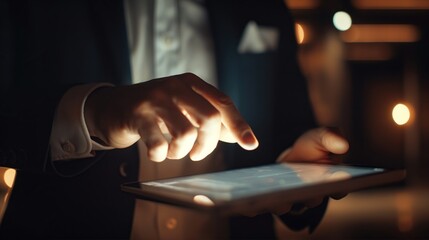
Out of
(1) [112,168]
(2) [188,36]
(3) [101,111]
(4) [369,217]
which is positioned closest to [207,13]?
(2) [188,36]

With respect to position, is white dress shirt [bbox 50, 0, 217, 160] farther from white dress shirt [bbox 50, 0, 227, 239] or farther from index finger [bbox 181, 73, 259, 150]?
index finger [bbox 181, 73, 259, 150]

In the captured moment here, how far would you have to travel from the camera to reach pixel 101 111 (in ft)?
1.84

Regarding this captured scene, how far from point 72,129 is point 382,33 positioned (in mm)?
2964

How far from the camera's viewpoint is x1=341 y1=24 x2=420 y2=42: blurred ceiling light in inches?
121

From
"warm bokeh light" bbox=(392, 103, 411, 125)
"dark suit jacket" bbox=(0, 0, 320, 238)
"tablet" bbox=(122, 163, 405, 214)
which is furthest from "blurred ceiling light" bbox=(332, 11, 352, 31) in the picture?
"tablet" bbox=(122, 163, 405, 214)

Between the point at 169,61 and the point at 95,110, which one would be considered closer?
the point at 95,110

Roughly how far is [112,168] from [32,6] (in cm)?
34

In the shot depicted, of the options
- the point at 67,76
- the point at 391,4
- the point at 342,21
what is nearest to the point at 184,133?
the point at 67,76

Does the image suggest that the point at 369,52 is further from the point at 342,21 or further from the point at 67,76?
the point at 67,76

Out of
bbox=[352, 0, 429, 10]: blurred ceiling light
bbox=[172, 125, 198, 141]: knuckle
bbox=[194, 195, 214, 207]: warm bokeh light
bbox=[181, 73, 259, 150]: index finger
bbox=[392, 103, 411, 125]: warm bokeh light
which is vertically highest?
bbox=[352, 0, 429, 10]: blurred ceiling light

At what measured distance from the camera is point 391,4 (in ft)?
10.2

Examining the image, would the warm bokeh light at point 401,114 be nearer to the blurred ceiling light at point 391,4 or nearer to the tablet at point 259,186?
the blurred ceiling light at point 391,4

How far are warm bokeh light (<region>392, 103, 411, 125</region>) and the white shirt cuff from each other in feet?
10.2

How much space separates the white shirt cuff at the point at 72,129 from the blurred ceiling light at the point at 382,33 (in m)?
2.70
